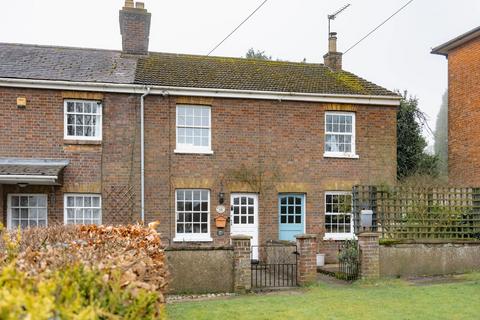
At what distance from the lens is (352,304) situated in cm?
952

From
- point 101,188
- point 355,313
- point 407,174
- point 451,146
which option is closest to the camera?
point 355,313

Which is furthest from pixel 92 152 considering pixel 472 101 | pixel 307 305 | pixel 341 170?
pixel 472 101

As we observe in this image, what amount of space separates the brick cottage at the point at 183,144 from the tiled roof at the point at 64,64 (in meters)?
0.06

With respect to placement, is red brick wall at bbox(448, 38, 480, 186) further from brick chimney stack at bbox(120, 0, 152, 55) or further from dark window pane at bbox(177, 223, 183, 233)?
brick chimney stack at bbox(120, 0, 152, 55)

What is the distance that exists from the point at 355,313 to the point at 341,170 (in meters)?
9.93

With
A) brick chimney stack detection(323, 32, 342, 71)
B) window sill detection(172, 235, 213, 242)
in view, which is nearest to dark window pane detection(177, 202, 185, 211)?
window sill detection(172, 235, 213, 242)

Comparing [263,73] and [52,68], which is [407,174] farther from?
[52,68]

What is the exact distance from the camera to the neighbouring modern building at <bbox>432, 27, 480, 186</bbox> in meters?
20.1

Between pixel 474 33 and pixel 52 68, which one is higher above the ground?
pixel 474 33

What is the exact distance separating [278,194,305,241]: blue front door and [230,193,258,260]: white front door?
2.92 ft

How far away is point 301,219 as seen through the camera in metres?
Result: 17.8

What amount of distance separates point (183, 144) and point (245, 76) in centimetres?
369

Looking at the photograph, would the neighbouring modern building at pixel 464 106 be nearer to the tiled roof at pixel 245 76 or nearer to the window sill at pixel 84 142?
the tiled roof at pixel 245 76

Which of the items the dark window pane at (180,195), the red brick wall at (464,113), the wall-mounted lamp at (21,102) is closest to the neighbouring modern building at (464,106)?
the red brick wall at (464,113)
